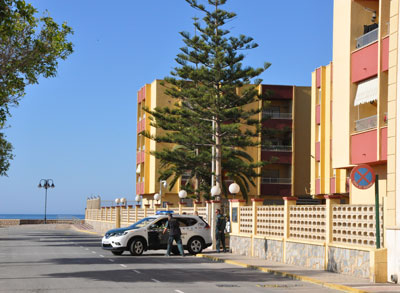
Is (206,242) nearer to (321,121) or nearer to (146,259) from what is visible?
(146,259)

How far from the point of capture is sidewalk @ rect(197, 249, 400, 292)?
1658 centimetres

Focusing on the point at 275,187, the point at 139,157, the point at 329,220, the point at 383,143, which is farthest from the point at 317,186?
the point at 329,220

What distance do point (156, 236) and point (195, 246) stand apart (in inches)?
74.9

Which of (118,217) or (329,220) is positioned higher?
(329,220)

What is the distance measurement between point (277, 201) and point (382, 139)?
3993 cm

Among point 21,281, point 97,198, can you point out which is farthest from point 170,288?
point 97,198

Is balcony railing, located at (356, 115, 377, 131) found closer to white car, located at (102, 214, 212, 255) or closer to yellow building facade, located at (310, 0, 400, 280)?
yellow building facade, located at (310, 0, 400, 280)

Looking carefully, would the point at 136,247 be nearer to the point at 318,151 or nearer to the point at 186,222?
the point at 186,222

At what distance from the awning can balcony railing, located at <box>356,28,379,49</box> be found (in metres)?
1.55

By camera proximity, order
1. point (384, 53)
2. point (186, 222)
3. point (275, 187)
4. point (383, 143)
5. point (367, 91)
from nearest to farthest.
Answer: point (383, 143) < point (384, 53) < point (367, 91) < point (186, 222) < point (275, 187)

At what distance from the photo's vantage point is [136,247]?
29562 millimetres

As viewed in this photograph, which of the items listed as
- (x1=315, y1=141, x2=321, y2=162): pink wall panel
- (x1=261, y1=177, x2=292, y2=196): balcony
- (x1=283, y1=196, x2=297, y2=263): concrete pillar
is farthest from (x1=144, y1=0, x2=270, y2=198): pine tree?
(x1=283, y1=196, x2=297, y2=263): concrete pillar

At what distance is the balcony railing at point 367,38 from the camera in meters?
28.5

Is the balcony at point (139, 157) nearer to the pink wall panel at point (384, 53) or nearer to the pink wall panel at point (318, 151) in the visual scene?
the pink wall panel at point (318, 151)
